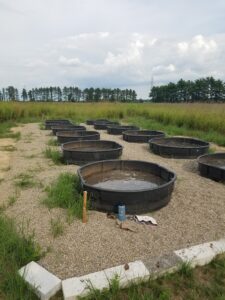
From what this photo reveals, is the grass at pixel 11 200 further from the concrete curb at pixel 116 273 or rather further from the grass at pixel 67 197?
the concrete curb at pixel 116 273

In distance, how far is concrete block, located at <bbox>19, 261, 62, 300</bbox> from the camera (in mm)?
1649

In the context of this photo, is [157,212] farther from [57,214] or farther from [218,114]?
[218,114]

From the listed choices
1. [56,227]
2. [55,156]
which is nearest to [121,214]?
[56,227]

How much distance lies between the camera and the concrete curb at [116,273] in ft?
5.45

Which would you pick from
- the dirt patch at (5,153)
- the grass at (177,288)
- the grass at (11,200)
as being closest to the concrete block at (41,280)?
the grass at (177,288)

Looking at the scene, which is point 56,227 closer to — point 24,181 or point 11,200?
point 11,200

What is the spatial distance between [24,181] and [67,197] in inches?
40.1

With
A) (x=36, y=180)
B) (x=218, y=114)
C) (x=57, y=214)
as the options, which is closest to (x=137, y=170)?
(x=36, y=180)

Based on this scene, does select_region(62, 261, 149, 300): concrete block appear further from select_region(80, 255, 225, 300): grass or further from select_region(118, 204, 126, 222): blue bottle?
select_region(118, 204, 126, 222): blue bottle

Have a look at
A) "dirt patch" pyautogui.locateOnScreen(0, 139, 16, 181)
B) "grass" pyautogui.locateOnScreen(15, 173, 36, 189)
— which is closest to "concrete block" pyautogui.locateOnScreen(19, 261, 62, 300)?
"grass" pyautogui.locateOnScreen(15, 173, 36, 189)

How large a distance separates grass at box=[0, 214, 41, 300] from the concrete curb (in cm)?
6

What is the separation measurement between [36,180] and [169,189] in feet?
6.03

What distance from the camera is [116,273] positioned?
178 centimetres

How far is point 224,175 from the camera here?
12.2 feet
